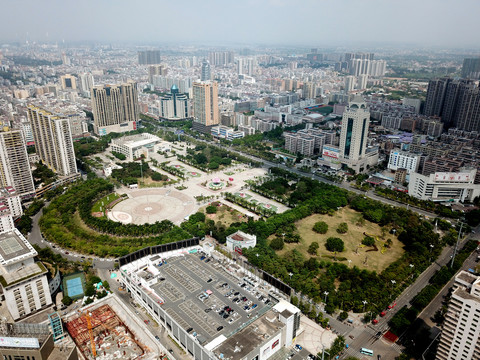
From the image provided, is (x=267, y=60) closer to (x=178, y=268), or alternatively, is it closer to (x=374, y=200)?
(x=374, y=200)

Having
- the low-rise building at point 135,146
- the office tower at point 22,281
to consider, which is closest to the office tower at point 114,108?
the low-rise building at point 135,146

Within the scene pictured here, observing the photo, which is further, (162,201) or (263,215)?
(162,201)

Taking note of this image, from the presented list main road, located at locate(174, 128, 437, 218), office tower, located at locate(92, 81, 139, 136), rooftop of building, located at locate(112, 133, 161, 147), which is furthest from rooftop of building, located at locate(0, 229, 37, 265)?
office tower, located at locate(92, 81, 139, 136)

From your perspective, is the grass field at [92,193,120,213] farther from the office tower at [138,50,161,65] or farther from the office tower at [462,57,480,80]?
the office tower at [138,50,161,65]

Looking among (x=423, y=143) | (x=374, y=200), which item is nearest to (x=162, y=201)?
(x=374, y=200)

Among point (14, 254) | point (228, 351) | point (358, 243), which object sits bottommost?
point (358, 243)

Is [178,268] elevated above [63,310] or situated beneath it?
elevated above

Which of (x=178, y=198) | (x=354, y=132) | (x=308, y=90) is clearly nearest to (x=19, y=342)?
(x=178, y=198)
